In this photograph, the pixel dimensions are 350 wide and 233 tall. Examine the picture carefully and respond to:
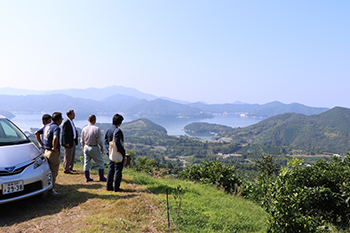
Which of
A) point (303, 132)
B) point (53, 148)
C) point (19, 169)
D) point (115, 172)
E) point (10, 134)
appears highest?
point (10, 134)

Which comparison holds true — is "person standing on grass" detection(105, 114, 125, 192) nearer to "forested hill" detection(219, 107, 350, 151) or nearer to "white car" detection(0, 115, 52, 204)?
"white car" detection(0, 115, 52, 204)

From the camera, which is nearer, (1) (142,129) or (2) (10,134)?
(2) (10,134)

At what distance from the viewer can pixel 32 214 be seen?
12.1 feet

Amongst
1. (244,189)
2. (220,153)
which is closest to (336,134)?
(220,153)

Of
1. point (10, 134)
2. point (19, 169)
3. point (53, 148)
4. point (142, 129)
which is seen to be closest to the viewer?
point (19, 169)

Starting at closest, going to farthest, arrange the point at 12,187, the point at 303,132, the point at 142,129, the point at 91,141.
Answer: the point at 12,187, the point at 91,141, the point at 303,132, the point at 142,129

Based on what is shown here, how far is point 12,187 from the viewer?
345 centimetres

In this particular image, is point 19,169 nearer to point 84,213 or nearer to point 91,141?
point 84,213

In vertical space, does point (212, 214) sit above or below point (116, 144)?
below

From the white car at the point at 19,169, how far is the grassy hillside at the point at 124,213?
0.43 m

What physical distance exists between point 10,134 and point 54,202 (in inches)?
75.9

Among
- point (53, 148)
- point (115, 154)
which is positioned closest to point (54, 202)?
point (53, 148)

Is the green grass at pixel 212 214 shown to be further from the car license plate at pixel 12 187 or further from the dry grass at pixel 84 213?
the car license plate at pixel 12 187

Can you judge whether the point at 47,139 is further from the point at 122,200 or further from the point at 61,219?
the point at 122,200
